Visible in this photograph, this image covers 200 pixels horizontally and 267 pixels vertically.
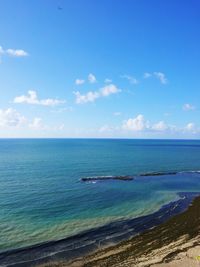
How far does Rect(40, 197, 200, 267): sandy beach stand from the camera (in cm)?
2412

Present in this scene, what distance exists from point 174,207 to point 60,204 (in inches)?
742

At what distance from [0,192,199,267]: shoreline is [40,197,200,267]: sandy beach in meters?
0.98

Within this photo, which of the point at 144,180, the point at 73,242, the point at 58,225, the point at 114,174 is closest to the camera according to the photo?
the point at 73,242

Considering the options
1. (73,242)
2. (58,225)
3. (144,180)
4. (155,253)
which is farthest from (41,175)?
(155,253)

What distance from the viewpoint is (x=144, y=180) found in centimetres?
6775

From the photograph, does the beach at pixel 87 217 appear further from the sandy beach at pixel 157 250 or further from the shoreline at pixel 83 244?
the sandy beach at pixel 157 250

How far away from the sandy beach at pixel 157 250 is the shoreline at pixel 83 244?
984mm

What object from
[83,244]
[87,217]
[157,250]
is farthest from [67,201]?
[157,250]

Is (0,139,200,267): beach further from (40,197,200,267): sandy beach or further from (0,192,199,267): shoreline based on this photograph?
(40,197,200,267): sandy beach

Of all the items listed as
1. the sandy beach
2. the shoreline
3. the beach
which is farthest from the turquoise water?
the sandy beach

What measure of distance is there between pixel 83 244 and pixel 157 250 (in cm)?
817

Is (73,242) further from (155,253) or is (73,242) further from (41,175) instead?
(41,175)

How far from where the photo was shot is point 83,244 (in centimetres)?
3003

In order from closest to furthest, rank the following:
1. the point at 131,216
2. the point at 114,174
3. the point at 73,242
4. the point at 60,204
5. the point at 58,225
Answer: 1. the point at 73,242
2. the point at 58,225
3. the point at 131,216
4. the point at 60,204
5. the point at 114,174
